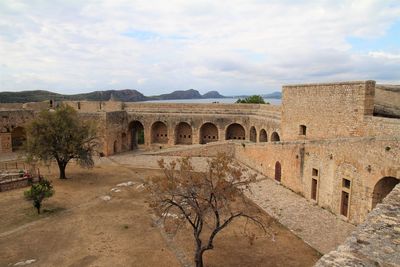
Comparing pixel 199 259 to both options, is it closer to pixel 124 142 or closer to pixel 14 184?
pixel 14 184

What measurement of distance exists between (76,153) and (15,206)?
16.4 feet

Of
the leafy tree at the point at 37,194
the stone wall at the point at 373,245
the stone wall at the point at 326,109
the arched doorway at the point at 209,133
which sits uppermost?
the stone wall at the point at 326,109

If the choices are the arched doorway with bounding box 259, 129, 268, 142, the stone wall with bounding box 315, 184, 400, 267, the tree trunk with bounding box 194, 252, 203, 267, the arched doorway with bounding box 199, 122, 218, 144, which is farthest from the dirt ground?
the arched doorway with bounding box 199, 122, 218, 144

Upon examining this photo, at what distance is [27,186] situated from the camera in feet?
59.6

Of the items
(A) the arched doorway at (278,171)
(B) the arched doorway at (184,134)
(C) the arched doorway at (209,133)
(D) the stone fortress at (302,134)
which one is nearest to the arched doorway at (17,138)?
(D) the stone fortress at (302,134)

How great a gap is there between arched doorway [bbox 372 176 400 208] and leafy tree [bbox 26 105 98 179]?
1561 centimetres

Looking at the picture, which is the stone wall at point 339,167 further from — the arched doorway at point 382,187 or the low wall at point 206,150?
the low wall at point 206,150

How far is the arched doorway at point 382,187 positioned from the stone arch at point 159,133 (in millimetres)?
23089

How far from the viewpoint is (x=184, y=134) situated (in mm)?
31906

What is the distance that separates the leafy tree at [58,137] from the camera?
60.0ft

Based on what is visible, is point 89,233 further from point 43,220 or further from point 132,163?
point 132,163

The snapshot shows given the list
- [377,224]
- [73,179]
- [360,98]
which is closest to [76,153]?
[73,179]

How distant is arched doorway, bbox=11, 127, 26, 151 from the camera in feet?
95.0

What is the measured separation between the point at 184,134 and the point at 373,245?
2771 cm
